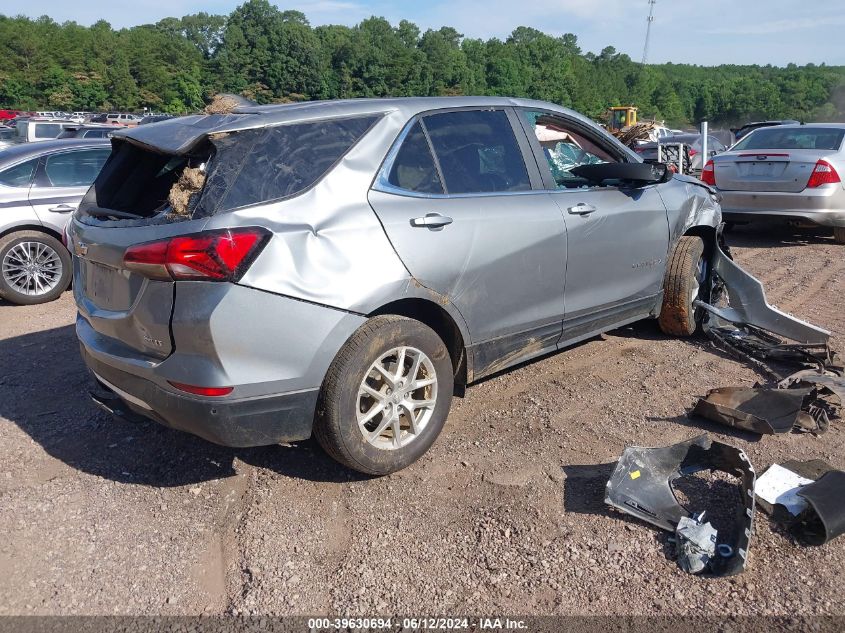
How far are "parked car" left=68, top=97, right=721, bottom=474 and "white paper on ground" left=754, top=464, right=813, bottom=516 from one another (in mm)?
1430

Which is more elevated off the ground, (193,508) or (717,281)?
(717,281)

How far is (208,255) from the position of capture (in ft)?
9.59

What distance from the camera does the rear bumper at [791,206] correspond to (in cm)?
908

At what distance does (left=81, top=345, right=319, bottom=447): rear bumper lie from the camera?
3039 mm

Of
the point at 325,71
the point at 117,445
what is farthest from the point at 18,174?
the point at 325,71

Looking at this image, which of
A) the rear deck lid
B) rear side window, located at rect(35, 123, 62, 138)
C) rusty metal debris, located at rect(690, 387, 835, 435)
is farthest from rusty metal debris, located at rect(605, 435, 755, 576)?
rear side window, located at rect(35, 123, 62, 138)

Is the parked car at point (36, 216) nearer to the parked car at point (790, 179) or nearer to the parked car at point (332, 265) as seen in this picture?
the parked car at point (332, 265)

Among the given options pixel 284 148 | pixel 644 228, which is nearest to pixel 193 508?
pixel 284 148

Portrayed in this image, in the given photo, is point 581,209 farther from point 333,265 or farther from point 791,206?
point 791,206

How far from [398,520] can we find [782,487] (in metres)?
1.73

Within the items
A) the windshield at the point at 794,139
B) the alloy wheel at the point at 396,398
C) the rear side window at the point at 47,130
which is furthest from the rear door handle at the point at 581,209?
the rear side window at the point at 47,130

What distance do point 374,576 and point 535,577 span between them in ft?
2.08

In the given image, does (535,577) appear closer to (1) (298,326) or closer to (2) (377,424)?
(2) (377,424)

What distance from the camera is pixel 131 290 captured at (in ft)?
10.5
